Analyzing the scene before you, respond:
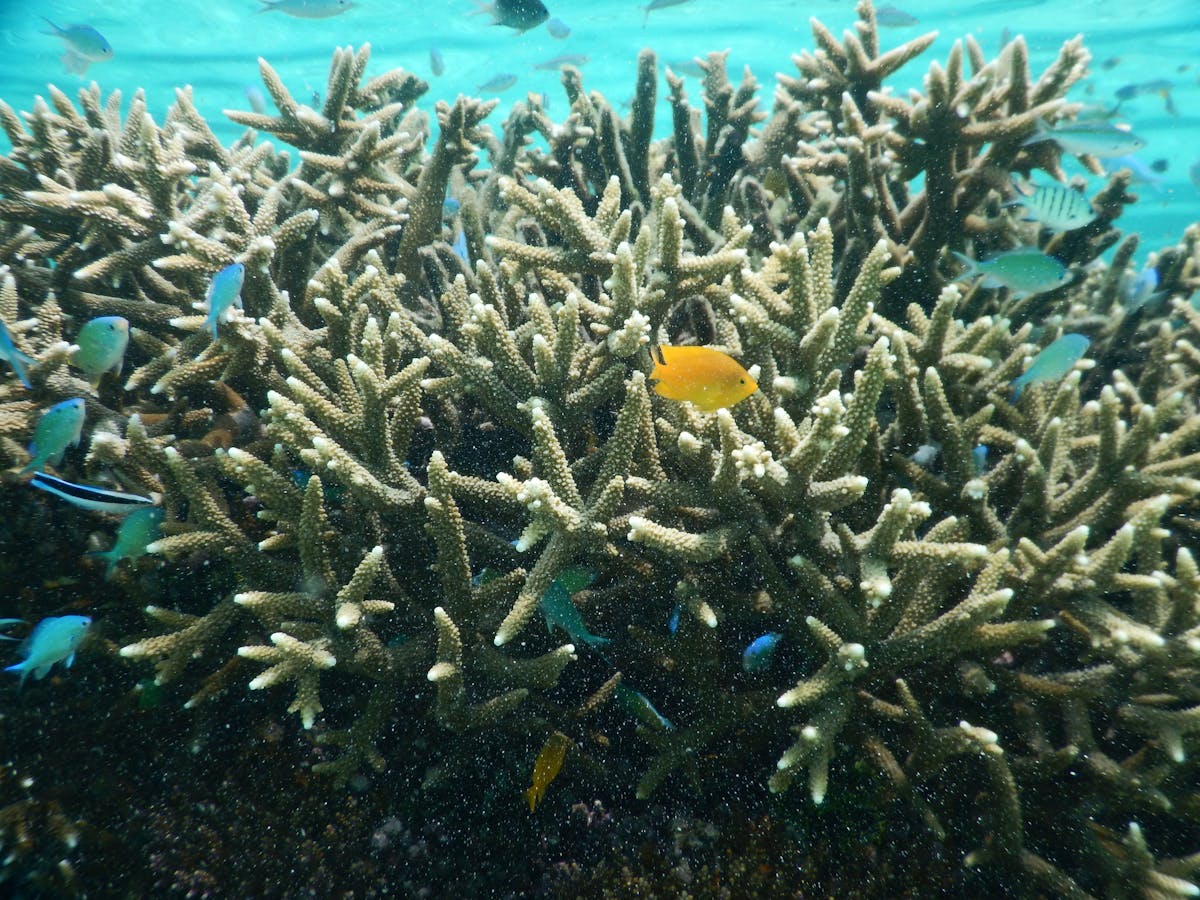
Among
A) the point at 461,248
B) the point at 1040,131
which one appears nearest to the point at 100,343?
the point at 461,248

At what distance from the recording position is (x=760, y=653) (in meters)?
2.46

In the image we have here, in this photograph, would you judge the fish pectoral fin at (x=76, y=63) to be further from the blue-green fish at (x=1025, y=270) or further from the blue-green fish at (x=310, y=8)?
the blue-green fish at (x=1025, y=270)

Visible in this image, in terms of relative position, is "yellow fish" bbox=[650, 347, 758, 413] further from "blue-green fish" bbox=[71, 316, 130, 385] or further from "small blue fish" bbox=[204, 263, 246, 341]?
"blue-green fish" bbox=[71, 316, 130, 385]

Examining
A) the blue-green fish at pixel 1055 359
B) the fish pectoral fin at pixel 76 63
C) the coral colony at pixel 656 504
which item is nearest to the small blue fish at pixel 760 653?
the coral colony at pixel 656 504

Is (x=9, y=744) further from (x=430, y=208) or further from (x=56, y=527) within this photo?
(x=430, y=208)

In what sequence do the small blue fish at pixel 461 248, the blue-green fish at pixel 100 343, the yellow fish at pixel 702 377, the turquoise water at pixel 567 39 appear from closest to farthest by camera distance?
the yellow fish at pixel 702 377 → the blue-green fish at pixel 100 343 → the small blue fish at pixel 461 248 → the turquoise water at pixel 567 39

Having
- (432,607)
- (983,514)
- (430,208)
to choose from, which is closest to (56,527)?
(432,607)

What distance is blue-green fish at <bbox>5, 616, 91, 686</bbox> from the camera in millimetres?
2395

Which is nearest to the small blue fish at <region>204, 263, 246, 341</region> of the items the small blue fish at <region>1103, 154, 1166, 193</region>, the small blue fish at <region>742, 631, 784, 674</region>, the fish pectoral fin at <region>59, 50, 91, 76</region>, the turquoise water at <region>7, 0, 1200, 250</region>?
the small blue fish at <region>742, 631, 784, 674</region>

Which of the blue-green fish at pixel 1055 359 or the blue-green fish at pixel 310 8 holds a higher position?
the blue-green fish at pixel 310 8

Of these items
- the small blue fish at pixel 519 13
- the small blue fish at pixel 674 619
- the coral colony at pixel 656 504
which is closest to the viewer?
the coral colony at pixel 656 504

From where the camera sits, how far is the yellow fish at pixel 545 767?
2.39 meters

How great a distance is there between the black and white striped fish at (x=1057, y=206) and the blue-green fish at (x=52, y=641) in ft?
17.0

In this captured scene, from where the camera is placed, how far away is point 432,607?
276 cm
